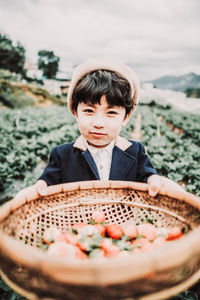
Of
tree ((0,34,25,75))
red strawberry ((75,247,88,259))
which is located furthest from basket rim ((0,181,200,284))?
tree ((0,34,25,75))

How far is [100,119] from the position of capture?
1.74 metres

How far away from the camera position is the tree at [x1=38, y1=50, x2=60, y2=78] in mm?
61369

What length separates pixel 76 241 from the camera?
131 cm

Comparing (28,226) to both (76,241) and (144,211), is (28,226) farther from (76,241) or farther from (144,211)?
(144,211)

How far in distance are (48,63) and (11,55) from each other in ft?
76.1

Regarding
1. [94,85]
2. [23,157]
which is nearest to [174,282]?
[94,85]

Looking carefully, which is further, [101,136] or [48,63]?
[48,63]

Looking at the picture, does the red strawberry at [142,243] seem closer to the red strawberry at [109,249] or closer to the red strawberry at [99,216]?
the red strawberry at [109,249]

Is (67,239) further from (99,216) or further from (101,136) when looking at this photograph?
(101,136)

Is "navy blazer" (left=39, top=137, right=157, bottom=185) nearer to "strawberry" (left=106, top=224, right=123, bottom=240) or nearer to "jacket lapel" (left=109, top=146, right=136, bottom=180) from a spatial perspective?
"jacket lapel" (left=109, top=146, right=136, bottom=180)

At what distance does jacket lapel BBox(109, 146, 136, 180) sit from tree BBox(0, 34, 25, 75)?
44062 mm

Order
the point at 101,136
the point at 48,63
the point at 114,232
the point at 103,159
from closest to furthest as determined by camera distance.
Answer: the point at 114,232 < the point at 101,136 < the point at 103,159 < the point at 48,63

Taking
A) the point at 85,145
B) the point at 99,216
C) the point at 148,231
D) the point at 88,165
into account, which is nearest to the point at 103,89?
the point at 85,145

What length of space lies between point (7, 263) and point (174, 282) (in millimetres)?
654
